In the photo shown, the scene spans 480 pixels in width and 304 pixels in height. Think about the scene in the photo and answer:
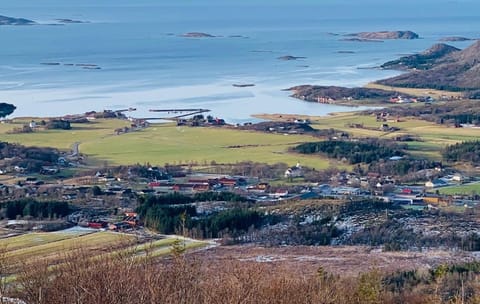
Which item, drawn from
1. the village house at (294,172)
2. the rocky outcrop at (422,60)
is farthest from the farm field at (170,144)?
the rocky outcrop at (422,60)

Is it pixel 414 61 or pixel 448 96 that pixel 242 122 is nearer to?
pixel 448 96

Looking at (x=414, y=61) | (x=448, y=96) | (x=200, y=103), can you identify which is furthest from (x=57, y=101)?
(x=414, y=61)

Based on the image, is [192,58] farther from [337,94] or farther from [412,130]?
[412,130]

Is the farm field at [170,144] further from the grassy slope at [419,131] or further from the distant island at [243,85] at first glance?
the distant island at [243,85]

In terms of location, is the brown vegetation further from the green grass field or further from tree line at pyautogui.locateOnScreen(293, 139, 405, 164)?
tree line at pyautogui.locateOnScreen(293, 139, 405, 164)

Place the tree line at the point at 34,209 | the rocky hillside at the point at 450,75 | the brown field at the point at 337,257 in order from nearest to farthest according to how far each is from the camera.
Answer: the brown field at the point at 337,257, the tree line at the point at 34,209, the rocky hillside at the point at 450,75

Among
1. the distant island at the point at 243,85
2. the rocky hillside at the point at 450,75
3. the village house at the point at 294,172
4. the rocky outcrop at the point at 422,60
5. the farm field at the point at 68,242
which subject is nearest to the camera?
the farm field at the point at 68,242

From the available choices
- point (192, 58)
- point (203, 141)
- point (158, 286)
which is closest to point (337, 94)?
point (203, 141)
